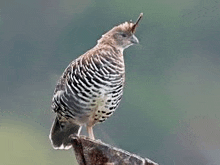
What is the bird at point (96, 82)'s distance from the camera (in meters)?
6.67

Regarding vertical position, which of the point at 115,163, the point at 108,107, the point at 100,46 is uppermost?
the point at 100,46

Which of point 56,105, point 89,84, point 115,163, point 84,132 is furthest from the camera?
point 84,132

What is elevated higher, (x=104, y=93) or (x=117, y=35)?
(x=117, y=35)

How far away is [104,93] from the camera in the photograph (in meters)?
6.68

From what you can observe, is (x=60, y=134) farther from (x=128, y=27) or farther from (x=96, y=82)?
(x=128, y=27)

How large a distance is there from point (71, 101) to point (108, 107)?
400 mm

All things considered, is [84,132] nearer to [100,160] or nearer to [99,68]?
[99,68]

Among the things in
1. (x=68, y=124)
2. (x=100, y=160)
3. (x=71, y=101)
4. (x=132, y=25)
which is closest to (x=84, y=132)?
(x=68, y=124)

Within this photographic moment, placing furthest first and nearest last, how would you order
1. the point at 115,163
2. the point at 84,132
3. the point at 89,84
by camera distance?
1. the point at 84,132
2. the point at 89,84
3. the point at 115,163

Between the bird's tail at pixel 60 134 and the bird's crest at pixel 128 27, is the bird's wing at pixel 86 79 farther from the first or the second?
the bird's tail at pixel 60 134

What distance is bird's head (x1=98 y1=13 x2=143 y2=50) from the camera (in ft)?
22.7

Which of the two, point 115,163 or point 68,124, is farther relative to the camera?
point 68,124

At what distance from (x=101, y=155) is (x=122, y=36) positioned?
8.09 feet

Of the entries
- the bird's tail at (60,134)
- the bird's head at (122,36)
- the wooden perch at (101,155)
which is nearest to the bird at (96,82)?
the bird's head at (122,36)
